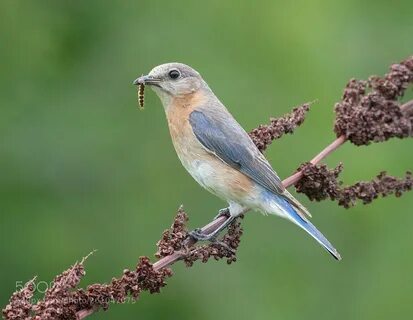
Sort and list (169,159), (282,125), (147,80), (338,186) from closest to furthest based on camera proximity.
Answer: (338,186), (282,125), (147,80), (169,159)

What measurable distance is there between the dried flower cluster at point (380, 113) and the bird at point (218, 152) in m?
0.59

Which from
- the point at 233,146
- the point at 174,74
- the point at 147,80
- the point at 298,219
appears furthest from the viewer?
the point at 174,74

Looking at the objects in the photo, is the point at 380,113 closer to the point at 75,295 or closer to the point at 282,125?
the point at 282,125

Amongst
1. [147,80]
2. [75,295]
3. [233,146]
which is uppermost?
[147,80]

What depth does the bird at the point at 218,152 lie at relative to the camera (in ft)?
23.1

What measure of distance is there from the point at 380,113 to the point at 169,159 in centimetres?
345

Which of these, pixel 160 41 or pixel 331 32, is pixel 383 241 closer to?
pixel 331 32

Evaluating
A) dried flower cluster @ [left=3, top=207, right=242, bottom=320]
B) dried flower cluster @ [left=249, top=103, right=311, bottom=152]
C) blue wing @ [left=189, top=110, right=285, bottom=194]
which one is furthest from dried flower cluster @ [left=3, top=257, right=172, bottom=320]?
blue wing @ [left=189, top=110, right=285, bottom=194]

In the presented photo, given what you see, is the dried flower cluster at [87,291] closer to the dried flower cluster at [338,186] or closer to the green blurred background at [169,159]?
the dried flower cluster at [338,186]

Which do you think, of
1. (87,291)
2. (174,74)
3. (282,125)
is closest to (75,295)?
(87,291)

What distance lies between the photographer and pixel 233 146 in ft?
23.6

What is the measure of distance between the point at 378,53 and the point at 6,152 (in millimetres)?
3490

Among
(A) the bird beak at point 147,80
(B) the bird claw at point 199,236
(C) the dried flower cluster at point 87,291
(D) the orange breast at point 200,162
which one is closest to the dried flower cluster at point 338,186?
(B) the bird claw at point 199,236

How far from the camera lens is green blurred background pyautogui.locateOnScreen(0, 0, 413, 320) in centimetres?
955
